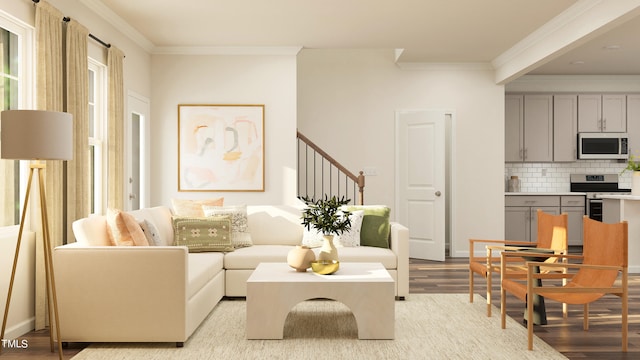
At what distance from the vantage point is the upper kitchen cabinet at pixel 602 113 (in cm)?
926

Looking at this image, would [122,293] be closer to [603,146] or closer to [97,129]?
[97,129]

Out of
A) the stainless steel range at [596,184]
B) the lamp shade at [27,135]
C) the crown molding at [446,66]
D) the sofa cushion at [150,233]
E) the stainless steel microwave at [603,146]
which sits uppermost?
the crown molding at [446,66]

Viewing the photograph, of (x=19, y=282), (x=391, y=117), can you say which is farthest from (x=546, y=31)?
(x=19, y=282)

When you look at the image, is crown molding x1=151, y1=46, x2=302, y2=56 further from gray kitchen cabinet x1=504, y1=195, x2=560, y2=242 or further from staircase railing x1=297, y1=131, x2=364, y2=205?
gray kitchen cabinet x1=504, y1=195, x2=560, y2=242

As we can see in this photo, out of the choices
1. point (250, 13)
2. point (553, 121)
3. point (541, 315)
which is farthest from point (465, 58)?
point (541, 315)

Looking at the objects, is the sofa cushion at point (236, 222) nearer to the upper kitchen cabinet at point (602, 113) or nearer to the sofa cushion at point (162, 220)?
the sofa cushion at point (162, 220)

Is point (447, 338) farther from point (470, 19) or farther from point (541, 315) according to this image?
point (470, 19)

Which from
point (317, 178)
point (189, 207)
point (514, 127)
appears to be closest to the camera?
point (189, 207)

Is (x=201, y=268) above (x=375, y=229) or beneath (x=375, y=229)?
beneath

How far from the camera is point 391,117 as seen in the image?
27.1 feet

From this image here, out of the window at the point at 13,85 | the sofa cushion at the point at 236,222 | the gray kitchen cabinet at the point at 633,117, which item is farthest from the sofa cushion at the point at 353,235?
the gray kitchen cabinet at the point at 633,117

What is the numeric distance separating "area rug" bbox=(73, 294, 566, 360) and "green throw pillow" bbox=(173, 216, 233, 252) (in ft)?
2.40

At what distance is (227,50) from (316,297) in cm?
434

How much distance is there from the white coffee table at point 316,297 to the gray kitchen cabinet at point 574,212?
614 cm
